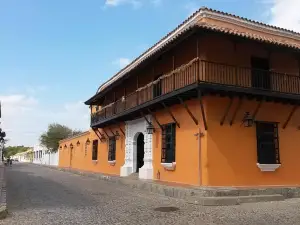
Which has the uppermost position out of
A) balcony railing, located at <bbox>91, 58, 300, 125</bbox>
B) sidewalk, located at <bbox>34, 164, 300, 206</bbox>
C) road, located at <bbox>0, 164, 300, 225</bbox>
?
balcony railing, located at <bbox>91, 58, 300, 125</bbox>

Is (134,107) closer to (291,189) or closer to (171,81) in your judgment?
(171,81)

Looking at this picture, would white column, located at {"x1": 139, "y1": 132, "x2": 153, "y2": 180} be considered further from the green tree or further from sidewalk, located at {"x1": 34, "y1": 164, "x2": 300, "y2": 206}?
the green tree

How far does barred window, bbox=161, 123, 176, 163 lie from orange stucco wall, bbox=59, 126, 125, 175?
17.9 feet

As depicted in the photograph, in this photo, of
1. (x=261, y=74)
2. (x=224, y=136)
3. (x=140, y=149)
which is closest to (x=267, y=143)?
(x=224, y=136)

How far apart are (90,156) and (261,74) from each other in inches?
663

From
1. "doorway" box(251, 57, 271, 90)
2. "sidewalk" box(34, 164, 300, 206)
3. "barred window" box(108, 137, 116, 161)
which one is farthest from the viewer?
"barred window" box(108, 137, 116, 161)

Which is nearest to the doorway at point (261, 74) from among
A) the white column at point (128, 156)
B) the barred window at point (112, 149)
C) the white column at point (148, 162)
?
the white column at point (148, 162)

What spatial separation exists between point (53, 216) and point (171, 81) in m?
7.66

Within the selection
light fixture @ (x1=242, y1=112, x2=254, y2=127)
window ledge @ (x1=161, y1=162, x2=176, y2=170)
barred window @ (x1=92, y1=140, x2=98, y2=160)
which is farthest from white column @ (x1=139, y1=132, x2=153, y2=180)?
barred window @ (x1=92, y1=140, x2=98, y2=160)

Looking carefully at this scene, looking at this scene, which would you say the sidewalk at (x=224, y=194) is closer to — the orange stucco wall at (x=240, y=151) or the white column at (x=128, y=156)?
the orange stucco wall at (x=240, y=151)

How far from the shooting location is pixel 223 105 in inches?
504

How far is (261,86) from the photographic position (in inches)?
534

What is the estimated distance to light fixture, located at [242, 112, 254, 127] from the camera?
41.7 feet

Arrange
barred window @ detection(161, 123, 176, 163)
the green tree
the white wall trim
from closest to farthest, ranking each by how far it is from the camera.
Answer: barred window @ detection(161, 123, 176, 163) → the white wall trim → the green tree
